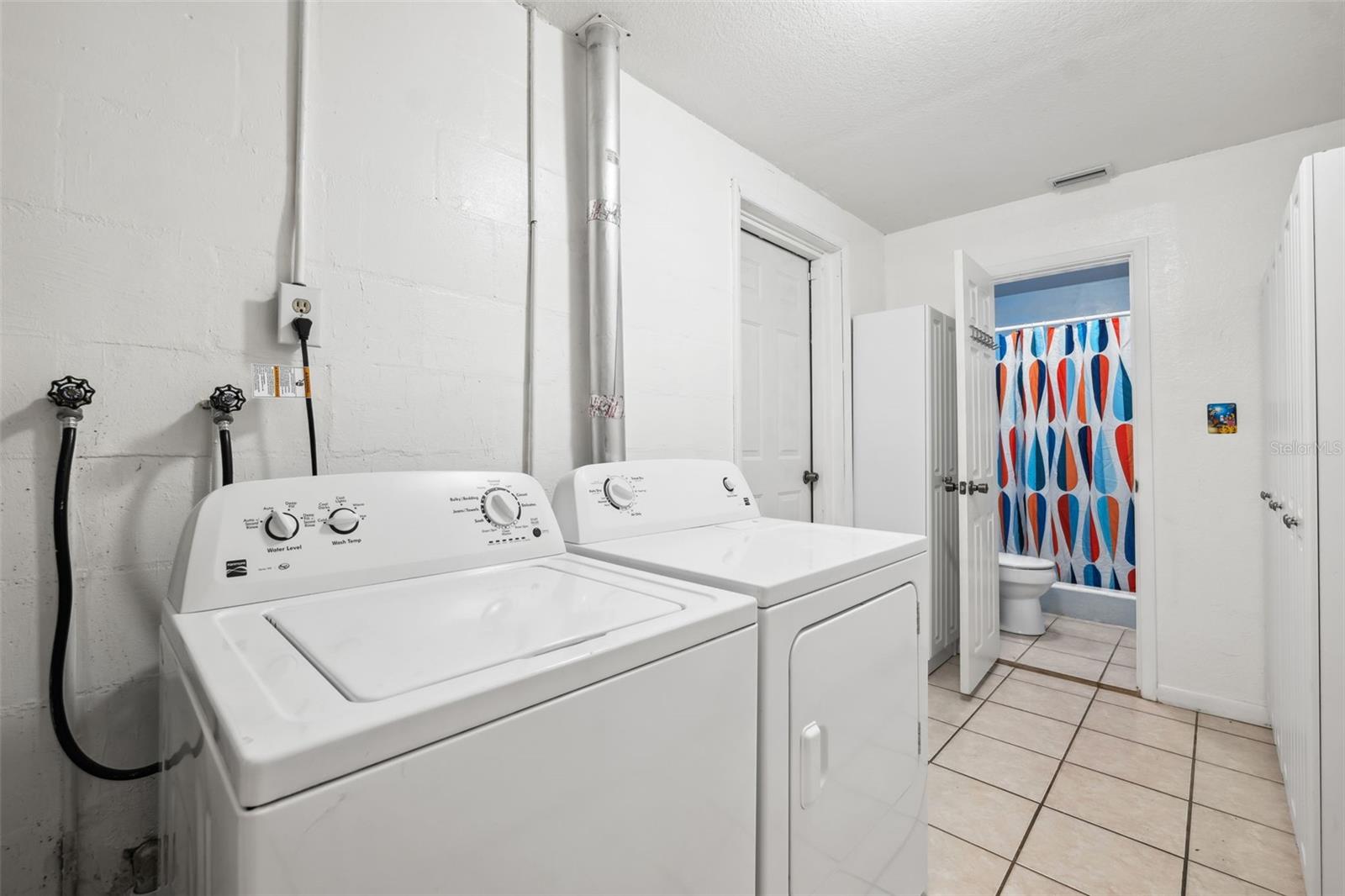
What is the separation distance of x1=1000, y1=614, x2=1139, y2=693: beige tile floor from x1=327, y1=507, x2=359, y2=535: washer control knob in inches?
126

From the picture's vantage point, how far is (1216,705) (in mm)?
2441

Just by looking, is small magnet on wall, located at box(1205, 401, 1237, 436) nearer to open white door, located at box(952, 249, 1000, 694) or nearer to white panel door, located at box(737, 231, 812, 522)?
open white door, located at box(952, 249, 1000, 694)

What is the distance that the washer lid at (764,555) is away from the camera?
995 mm

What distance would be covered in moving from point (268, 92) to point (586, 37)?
897 mm

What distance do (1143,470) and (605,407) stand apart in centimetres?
248

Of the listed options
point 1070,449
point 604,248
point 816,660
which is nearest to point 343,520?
point 816,660

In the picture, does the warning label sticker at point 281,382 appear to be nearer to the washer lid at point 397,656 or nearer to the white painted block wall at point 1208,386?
the washer lid at point 397,656

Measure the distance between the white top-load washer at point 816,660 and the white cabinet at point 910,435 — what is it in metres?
1.45

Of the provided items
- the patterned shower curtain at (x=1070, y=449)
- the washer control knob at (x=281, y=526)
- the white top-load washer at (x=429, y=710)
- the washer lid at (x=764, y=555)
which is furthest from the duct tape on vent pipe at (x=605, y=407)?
the patterned shower curtain at (x=1070, y=449)

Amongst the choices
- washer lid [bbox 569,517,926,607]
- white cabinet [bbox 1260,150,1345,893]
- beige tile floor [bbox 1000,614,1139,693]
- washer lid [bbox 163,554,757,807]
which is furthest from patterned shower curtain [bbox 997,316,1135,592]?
washer lid [bbox 163,554,757,807]

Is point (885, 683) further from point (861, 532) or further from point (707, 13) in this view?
point (707, 13)

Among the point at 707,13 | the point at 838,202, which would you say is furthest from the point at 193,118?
the point at 838,202

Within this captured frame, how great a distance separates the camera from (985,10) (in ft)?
5.41

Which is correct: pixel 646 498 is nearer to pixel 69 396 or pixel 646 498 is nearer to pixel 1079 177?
pixel 69 396
